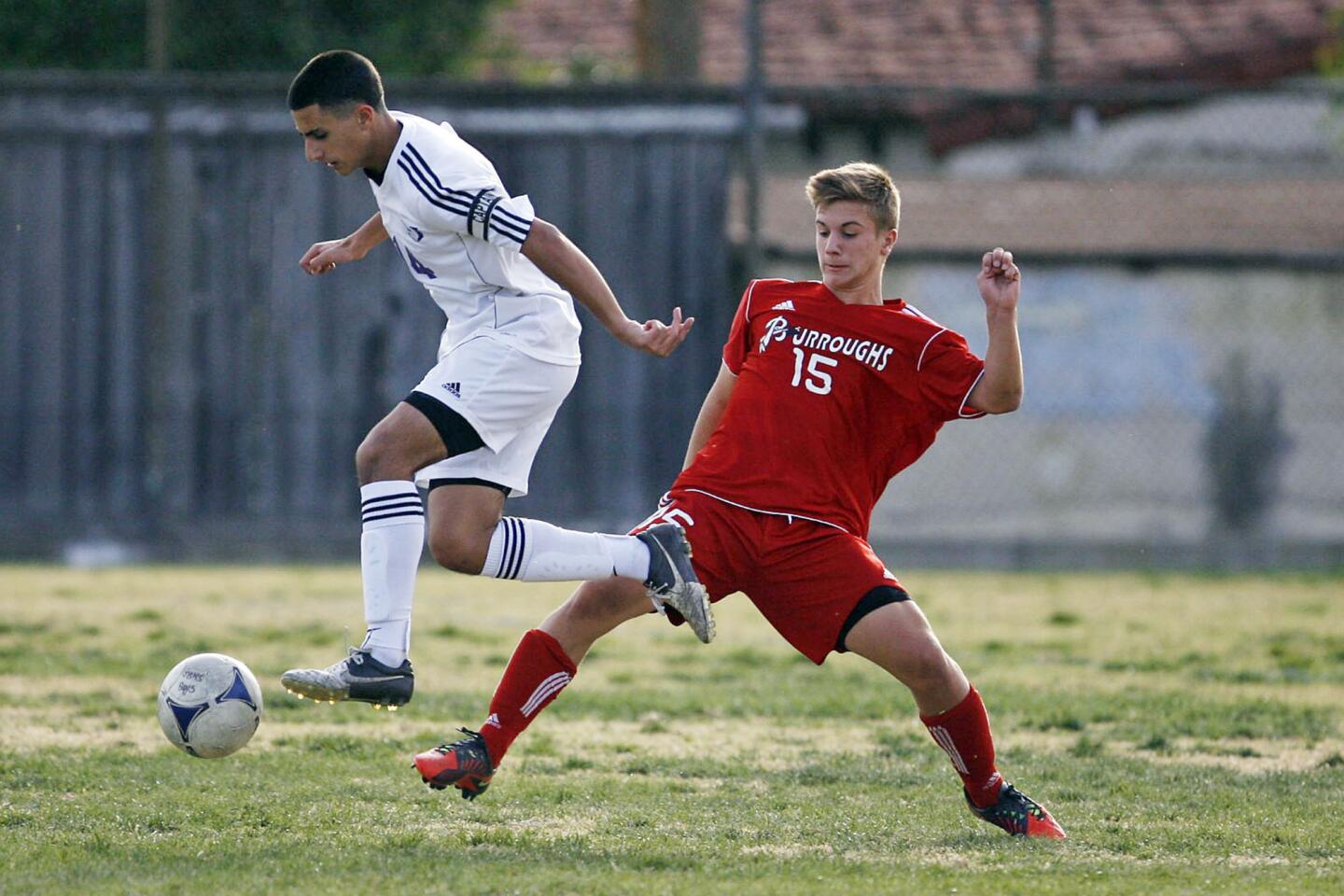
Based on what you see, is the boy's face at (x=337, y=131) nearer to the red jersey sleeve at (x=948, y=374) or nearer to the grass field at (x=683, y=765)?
the red jersey sleeve at (x=948, y=374)

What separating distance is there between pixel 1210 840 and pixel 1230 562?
7.24 meters

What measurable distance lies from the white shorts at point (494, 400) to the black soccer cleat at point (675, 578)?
0.48m

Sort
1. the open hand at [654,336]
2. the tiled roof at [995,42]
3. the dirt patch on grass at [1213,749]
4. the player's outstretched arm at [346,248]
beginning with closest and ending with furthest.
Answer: the open hand at [654,336] → the player's outstretched arm at [346,248] → the dirt patch on grass at [1213,749] → the tiled roof at [995,42]

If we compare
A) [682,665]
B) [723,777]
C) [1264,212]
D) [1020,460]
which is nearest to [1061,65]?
[1264,212]

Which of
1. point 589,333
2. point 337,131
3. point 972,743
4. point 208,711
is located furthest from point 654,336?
point 589,333

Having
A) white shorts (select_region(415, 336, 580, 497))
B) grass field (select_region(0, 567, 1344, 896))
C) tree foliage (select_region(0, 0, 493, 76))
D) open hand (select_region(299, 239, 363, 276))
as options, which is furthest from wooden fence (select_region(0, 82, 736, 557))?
white shorts (select_region(415, 336, 580, 497))

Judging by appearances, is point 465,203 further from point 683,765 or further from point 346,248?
point 683,765

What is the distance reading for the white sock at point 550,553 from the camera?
15.1 ft

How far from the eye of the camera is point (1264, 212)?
14.8 m

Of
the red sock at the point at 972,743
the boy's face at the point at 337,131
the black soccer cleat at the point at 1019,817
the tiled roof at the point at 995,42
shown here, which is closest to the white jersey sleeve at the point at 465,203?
the boy's face at the point at 337,131

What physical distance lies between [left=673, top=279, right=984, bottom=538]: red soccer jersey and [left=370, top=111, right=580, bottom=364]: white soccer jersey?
1.95 ft

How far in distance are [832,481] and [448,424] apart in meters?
1.04

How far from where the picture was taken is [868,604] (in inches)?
175

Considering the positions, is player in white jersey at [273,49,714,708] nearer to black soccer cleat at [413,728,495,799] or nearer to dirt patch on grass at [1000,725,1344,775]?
black soccer cleat at [413,728,495,799]
